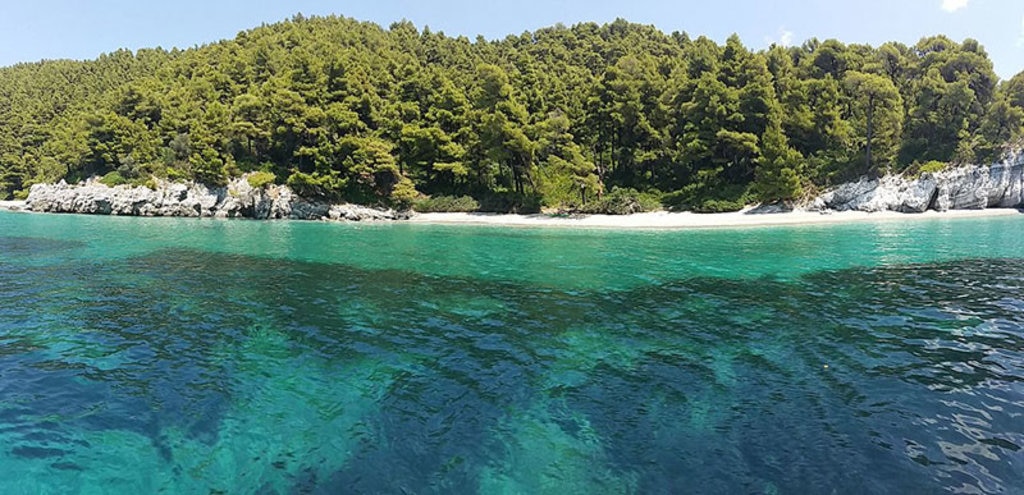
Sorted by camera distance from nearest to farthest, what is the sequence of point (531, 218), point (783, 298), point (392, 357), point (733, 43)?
point (392, 357), point (783, 298), point (531, 218), point (733, 43)

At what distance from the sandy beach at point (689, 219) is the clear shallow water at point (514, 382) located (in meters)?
24.7

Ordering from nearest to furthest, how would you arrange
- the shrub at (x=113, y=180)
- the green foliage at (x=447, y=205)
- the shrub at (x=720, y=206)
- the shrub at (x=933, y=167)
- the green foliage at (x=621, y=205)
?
the shrub at (x=933, y=167) → the shrub at (x=720, y=206) → the green foliage at (x=621, y=205) → the green foliage at (x=447, y=205) → the shrub at (x=113, y=180)

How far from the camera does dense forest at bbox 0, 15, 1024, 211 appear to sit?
173ft

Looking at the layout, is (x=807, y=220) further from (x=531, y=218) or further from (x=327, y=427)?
(x=327, y=427)

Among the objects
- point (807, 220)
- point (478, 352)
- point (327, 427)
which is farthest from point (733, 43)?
point (327, 427)

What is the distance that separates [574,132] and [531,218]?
17.0 metres

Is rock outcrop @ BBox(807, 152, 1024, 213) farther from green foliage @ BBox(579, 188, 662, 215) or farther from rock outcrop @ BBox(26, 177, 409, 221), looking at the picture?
rock outcrop @ BBox(26, 177, 409, 221)

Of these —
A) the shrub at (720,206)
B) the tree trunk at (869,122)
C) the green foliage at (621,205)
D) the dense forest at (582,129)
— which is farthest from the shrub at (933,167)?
the green foliage at (621,205)

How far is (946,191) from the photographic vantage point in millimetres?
50562

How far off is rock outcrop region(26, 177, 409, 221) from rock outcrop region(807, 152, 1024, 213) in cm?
4718

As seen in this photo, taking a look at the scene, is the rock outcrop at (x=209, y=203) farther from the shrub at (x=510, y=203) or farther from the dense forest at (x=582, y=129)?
the shrub at (x=510, y=203)

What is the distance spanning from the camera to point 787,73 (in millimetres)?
65188

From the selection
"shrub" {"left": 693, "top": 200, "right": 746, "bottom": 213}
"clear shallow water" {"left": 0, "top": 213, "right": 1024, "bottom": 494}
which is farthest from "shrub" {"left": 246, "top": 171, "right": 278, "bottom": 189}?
"shrub" {"left": 693, "top": 200, "right": 746, "bottom": 213}

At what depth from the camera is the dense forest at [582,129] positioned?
2076 inches
